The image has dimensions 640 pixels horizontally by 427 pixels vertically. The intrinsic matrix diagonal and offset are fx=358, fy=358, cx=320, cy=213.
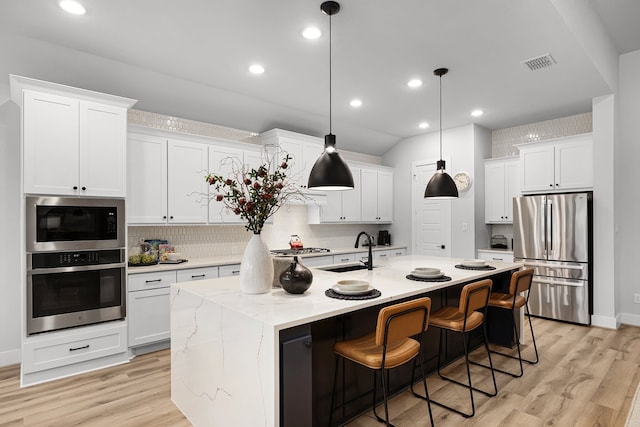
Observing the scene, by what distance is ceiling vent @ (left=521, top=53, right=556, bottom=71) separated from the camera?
135 inches

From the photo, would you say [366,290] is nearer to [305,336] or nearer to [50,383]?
[305,336]

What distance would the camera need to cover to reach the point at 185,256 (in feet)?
14.8

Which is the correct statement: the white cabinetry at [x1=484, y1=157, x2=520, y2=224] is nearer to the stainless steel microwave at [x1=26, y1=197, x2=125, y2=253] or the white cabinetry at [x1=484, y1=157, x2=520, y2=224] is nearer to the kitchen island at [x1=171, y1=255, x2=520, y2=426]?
the kitchen island at [x1=171, y1=255, x2=520, y2=426]

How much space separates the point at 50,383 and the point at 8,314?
89 centimetres

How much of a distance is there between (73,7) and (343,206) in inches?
172

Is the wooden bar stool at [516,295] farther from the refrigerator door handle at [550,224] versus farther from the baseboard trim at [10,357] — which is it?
the baseboard trim at [10,357]

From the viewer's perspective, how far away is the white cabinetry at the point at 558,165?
4664mm

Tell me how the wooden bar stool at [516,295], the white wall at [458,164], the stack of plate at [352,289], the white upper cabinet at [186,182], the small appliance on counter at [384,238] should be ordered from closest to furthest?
the stack of plate at [352,289] → the wooden bar stool at [516,295] → the white upper cabinet at [186,182] → the white wall at [458,164] → the small appliance on counter at [384,238]

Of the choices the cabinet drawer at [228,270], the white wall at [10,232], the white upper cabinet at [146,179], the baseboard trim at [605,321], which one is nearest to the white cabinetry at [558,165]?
the baseboard trim at [605,321]

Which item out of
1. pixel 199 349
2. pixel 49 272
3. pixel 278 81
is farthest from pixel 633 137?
pixel 49 272

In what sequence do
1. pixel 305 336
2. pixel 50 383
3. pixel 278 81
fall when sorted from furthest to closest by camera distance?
pixel 278 81 < pixel 50 383 < pixel 305 336

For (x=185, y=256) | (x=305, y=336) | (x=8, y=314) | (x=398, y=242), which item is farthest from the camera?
(x=398, y=242)

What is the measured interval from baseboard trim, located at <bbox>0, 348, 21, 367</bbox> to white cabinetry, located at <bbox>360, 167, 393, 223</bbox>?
16.0 feet

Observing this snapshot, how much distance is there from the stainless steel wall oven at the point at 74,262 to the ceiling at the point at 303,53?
1.30 m
